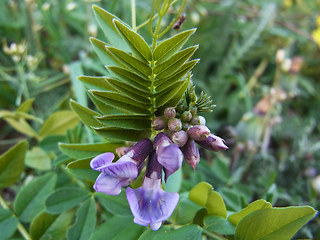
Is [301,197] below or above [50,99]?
below

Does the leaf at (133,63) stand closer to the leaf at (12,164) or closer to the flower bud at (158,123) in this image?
the flower bud at (158,123)

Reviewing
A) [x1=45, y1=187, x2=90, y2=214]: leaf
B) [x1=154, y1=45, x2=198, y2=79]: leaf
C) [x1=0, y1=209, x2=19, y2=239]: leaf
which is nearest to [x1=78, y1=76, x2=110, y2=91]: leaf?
[x1=154, y1=45, x2=198, y2=79]: leaf

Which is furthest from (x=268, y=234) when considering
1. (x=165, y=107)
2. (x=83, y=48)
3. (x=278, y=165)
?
(x=83, y=48)

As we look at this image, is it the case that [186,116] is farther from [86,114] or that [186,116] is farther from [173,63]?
[86,114]

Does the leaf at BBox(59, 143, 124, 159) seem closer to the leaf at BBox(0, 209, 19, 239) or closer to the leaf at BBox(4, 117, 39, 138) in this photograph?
the leaf at BBox(0, 209, 19, 239)

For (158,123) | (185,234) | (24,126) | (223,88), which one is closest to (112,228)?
(185,234)

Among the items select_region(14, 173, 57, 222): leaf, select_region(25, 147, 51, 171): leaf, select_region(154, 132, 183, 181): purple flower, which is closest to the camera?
select_region(154, 132, 183, 181): purple flower

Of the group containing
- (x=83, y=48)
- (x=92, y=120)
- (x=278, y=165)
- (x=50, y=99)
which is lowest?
(x=278, y=165)

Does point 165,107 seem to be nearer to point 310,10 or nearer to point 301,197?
point 301,197
